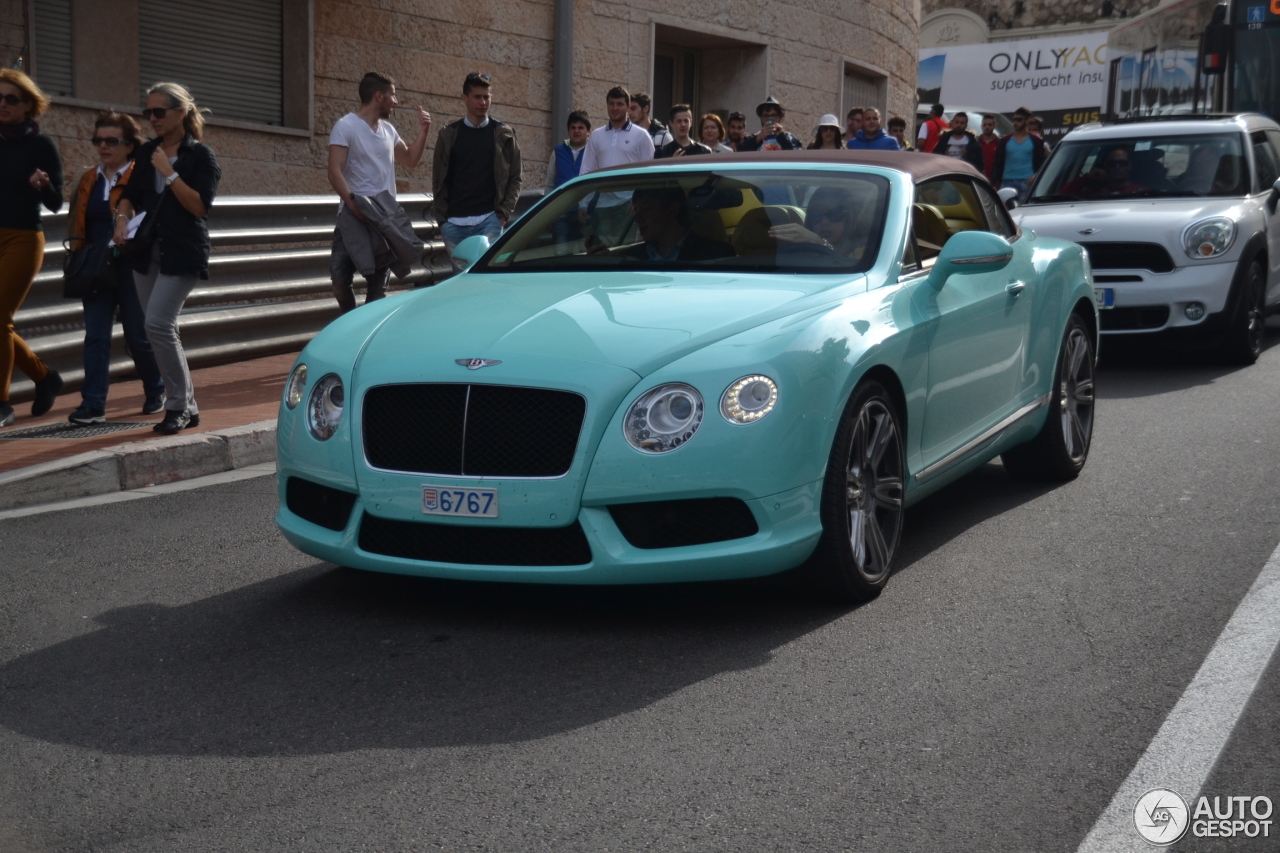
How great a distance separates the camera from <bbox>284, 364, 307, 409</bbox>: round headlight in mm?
4926

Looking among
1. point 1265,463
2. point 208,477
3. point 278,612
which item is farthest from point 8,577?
point 1265,463

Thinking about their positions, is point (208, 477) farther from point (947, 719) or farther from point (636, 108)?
point (636, 108)

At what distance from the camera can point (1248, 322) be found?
432 inches

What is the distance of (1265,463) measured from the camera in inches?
287

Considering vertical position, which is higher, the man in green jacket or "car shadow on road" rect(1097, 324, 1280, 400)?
the man in green jacket

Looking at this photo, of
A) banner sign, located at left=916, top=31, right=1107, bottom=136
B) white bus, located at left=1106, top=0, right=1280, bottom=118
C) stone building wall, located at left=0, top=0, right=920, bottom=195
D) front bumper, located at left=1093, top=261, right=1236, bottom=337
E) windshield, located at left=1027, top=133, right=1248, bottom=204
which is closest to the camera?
front bumper, located at left=1093, top=261, right=1236, bottom=337

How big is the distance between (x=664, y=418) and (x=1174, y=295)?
7310mm

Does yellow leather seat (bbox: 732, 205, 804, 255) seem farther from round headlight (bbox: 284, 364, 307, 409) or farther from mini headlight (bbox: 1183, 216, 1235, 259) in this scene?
mini headlight (bbox: 1183, 216, 1235, 259)

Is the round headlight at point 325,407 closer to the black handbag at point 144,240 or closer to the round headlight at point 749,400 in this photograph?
the round headlight at point 749,400

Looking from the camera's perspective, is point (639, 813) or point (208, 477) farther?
point (208, 477)

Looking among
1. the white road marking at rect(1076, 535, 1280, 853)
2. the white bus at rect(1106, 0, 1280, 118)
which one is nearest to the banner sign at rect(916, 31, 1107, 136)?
the white bus at rect(1106, 0, 1280, 118)

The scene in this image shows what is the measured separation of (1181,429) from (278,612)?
17.6 feet

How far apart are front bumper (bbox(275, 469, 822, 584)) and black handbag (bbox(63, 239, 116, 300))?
4.31 m

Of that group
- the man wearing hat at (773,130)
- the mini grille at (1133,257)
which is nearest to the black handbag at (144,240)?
the mini grille at (1133,257)
